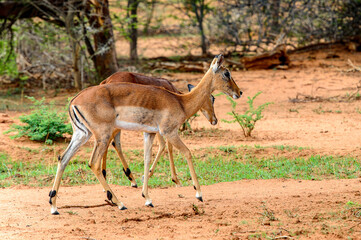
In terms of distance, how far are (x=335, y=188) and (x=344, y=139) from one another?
3.49 metres

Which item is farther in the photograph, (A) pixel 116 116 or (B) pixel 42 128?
(B) pixel 42 128

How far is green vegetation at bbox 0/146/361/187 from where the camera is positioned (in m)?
7.84

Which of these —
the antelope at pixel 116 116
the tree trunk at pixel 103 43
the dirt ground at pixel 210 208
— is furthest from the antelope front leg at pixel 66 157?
the tree trunk at pixel 103 43

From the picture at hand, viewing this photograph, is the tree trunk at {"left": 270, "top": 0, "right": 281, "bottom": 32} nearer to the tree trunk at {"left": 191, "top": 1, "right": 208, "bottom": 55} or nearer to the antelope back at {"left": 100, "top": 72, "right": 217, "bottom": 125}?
the tree trunk at {"left": 191, "top": 1, "right": 208, "bottom": 55}

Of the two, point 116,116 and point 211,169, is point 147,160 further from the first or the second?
point 211,169

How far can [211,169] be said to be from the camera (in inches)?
336

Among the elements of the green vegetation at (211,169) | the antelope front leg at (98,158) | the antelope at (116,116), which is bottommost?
the green vegetation at (211,169)

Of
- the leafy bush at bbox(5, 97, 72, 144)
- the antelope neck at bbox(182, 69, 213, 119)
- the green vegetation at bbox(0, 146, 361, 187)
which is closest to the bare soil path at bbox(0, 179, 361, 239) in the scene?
the green vegetation at bbox(0, 146, 361, 187)

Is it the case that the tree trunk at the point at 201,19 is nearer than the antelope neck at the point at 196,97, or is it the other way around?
the antelope neck at the point at 196,97

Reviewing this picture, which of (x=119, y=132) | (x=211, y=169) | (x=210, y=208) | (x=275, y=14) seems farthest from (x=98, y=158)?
(x=275, y=14)

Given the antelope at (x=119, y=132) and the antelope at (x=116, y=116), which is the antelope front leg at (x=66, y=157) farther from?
the antelope at (x=119, y=132)

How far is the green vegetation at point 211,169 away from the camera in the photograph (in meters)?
7.84

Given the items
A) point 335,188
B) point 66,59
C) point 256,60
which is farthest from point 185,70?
point 335,188

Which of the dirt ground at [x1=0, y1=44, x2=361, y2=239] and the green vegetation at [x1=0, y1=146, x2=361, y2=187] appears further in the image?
the green vegetation at [x1=0, y1=146, x2=361, y2=187]
